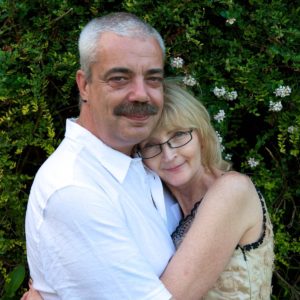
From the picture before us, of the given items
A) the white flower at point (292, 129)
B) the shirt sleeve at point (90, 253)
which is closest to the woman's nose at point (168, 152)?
the shirt sleeve at point (90, 253)

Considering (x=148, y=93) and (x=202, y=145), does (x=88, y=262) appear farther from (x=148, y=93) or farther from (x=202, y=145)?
(x=202, y=145)

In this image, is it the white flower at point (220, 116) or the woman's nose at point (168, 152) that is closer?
the woman's nose at point (168, 152)

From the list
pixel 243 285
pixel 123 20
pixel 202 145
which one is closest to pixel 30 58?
pixel 123 20

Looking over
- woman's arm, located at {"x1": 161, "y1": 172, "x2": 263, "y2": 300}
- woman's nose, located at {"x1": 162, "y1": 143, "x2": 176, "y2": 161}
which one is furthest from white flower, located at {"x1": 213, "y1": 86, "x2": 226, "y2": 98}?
woman's arm, located at {"x1": 161, "y1": 172, "x2": 263, "y2": 300}

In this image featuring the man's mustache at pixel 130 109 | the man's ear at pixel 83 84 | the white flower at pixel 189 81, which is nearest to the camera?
the man's mustache at pixel 130 109

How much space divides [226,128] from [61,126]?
97cm

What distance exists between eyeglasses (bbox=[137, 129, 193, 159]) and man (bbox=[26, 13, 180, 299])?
5.0 inches

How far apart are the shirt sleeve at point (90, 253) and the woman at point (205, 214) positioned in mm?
210

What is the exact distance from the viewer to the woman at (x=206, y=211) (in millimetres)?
2262

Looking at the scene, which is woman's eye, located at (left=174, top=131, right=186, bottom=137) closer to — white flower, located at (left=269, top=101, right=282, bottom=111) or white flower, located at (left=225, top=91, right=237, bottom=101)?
white flower, located at (left=225, top=91, right=237, bottom=101)

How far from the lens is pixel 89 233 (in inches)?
79.2

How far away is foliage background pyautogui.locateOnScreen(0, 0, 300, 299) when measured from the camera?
9.62 ft

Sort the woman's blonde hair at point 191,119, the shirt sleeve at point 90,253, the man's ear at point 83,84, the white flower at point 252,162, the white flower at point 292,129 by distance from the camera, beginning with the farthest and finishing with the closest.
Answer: the white flower at point 252,162 < the white flower at point 292,129 < the woman's blonde hair at point 191,119 < the man's ear at point 83,84 < the shirt sleeve at point 90,253

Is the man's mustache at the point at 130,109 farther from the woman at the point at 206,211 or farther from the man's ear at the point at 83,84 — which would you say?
the woman at the point at 206,211
